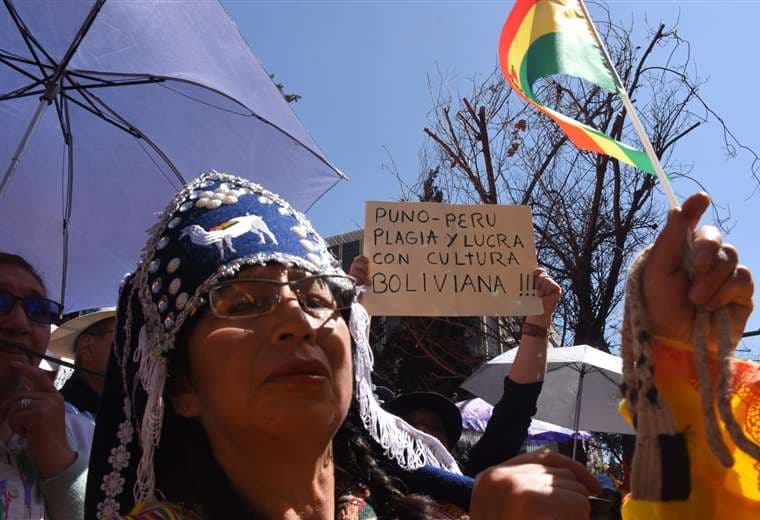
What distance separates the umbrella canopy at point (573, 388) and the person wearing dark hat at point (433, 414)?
5.74 feet

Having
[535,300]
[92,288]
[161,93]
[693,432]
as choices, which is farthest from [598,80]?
[92,288]

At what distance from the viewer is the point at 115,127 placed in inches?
125

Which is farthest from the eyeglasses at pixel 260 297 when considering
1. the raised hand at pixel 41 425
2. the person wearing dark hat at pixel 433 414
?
the person wearing dark hat at pixel 433 414

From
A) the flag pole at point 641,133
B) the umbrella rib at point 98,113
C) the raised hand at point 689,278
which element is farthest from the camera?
the umbrella rib at point 98,113

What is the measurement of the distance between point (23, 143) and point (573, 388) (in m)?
4.60

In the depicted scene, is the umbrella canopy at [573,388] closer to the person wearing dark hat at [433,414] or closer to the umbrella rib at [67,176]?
the person wearing dark hat at [433,414]

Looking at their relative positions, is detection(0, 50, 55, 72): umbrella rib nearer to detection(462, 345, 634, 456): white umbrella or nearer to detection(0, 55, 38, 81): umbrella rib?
detection(0, 55, 38, 81): umbrella rib

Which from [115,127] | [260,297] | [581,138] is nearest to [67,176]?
[115,127]

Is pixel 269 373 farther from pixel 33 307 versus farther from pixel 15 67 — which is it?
pixel 15 67

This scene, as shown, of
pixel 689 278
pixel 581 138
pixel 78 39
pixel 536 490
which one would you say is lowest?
pixel 536 490

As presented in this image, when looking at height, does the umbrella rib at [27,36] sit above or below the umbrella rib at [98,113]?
above

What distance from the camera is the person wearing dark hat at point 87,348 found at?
310cm

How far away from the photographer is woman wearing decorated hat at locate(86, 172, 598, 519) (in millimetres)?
1475

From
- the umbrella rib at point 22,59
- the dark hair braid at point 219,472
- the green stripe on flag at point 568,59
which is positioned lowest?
the dark hair braid at point 219,472
